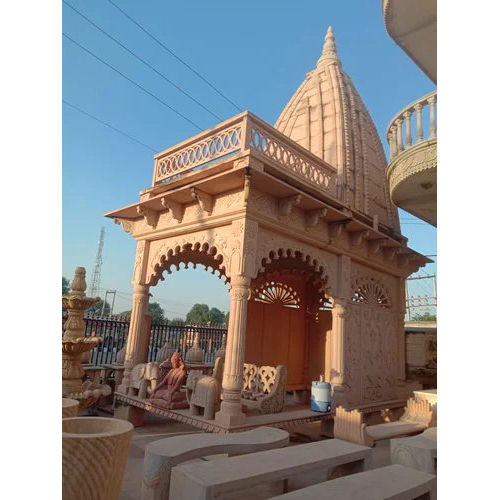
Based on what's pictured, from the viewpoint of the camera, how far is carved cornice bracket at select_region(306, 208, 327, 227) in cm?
554

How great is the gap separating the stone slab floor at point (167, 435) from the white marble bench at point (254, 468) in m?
0.98

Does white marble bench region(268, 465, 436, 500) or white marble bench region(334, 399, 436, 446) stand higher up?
white marble bench region(268, 465, 436, 500)

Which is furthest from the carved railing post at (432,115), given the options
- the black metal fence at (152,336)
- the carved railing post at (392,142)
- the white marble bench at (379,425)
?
the black metal fence at (152,336)

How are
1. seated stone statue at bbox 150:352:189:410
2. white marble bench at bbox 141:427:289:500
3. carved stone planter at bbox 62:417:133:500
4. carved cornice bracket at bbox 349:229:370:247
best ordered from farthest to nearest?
carved cornice bracket at bbox 349:229:370:247, seated stone statue at bbox 150:352:189:410, white marble bench at bbox 141:427:289:500, carved stone planter at bbox 62:417:133:500

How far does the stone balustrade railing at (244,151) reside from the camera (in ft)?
16.1

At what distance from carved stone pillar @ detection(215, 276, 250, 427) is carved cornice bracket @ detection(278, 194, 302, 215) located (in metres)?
1.08

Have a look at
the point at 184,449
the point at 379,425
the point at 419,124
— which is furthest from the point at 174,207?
the point at 379,425

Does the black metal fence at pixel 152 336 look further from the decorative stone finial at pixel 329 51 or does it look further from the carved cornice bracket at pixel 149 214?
the decorative stone finial at pixel 329 51

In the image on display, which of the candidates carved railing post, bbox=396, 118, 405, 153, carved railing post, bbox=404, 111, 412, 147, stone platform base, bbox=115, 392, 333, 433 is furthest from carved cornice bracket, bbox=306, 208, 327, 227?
stone platform base, bbox=115, 392, 333, 433

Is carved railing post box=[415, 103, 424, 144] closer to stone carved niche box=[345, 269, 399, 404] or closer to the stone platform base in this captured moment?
stone carved niche box=[345, 269, 399, 404]
